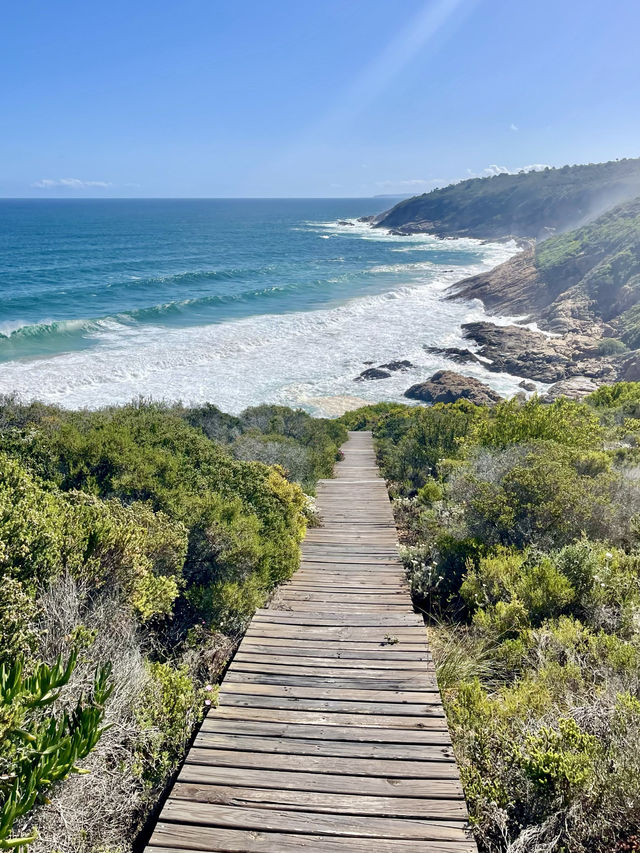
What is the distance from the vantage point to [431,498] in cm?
894

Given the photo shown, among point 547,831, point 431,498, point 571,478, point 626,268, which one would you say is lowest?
point 431,498

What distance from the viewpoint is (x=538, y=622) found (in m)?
5.34

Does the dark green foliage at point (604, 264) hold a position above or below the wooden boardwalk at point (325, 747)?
above

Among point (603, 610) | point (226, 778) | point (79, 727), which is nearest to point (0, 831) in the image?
point (79, 727)

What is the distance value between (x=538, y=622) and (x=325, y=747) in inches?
103

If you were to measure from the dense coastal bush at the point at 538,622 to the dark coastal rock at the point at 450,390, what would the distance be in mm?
13980

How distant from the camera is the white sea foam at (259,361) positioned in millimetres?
24672

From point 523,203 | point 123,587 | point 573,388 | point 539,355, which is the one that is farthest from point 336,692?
point 523,203

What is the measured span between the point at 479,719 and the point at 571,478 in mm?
3796

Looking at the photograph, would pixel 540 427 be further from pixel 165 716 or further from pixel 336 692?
pixel 165 716

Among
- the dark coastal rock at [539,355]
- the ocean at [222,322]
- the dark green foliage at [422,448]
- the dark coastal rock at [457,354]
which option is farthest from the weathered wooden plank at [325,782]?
the dark coastal rock at [457,354]

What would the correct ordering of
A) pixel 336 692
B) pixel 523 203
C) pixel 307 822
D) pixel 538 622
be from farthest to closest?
pixel 523 203
pixel 538 622
pixel 336 692
pixel 307 822

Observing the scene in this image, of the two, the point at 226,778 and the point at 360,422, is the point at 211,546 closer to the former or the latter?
the point at 226,778

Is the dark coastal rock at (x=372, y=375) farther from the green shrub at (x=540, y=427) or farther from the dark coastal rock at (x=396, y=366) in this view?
the green shrub at (x=540, y=427)
